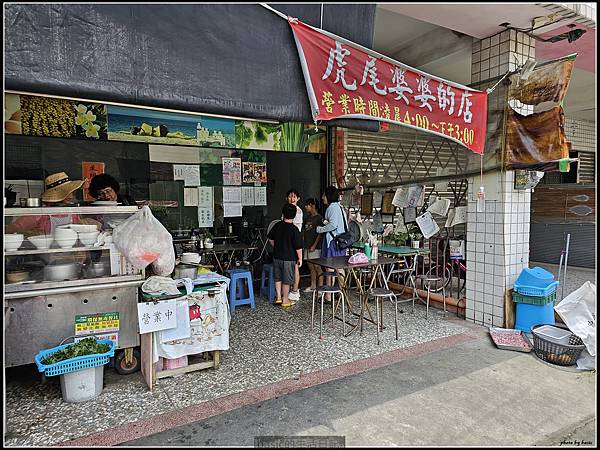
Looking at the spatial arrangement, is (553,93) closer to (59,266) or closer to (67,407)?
(59,266)

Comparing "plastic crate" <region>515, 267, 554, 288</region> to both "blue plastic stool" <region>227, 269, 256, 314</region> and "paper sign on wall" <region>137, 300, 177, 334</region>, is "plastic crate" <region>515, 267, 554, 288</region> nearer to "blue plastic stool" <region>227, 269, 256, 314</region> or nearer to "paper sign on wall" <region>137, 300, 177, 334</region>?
"blue plastic stool" <region>227, 269, 256, 314</region>

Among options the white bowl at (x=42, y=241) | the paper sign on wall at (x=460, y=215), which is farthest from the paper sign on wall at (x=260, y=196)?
the white bowl at (x=42, y=241)

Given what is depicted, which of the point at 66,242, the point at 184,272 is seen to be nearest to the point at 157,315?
the point at 184,272

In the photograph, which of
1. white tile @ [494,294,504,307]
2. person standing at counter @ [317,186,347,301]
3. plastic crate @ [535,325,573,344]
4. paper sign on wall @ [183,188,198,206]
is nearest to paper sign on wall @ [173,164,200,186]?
paper sign on wall @ [183,188,198,206]

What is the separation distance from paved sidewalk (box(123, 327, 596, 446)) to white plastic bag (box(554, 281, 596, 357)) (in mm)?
421

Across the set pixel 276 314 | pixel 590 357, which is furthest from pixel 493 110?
pixel 276 314

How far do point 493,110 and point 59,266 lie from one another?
5.80 metres

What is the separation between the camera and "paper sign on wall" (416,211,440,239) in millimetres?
6945

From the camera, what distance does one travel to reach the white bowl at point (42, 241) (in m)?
3.85

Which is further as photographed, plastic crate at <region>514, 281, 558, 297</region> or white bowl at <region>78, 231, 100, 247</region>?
plastic crate at <region>514, 281, 558, 297</region>

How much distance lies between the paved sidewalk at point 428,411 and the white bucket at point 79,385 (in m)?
0.90

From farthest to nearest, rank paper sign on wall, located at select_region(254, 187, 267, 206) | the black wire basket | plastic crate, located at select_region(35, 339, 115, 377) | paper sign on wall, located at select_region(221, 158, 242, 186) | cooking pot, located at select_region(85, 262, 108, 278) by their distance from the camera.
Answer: paper sign on wall, located at select_region(254, 187, 267, 206)
paper sign on wall, located at select_region(221, 158, 242, 186)
the black wire basket
cooking pot, located at select_region(85, 262, 108, 278)
plastic crate, located at select_region(35, 339, 115, 377)

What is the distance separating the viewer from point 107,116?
6.51m

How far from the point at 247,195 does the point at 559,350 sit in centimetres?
584
